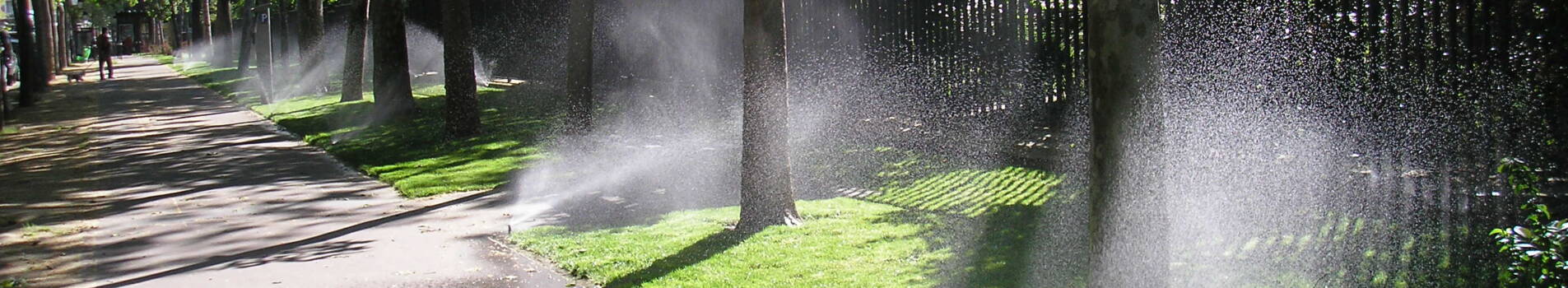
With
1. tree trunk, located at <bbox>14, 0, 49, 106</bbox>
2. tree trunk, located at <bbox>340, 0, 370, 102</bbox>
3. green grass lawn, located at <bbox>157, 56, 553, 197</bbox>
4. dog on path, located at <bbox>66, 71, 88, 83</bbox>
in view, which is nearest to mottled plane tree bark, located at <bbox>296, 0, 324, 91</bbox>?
tree trunk, located at <bbox>340, 0, 370, 102</bbox>

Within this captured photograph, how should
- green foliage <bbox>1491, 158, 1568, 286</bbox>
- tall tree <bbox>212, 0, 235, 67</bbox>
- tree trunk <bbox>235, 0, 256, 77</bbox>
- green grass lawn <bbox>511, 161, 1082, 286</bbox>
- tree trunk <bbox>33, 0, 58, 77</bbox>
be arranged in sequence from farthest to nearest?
tall tree <bbox>212, 0, 235, 67</bbox>
tree trunk <bbox>33, 0, 58, 77</bbox>
tree trunk <bbox>235, 0, 256, 77</bbox>
green grass lawn <bbox>511, 161, 1082, 286</bbox>
green foliage <bbox>1491, 158, 1568, 286</bbox>

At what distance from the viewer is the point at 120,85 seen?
107 feet

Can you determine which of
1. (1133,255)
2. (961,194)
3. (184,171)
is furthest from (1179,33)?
(184,171)

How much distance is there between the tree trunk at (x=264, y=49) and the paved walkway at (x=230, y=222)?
7202 millimetres

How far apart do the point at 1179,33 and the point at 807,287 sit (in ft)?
11.2

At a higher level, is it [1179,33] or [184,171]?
[1179,33]

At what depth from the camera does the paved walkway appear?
729 centimetres

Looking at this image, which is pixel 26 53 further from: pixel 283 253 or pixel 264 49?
pixel 283 253

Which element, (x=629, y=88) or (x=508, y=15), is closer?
(x=629, y=88)

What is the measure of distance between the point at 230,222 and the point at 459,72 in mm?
5525

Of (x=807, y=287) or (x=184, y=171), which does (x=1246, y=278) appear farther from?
(x=184, y=171)

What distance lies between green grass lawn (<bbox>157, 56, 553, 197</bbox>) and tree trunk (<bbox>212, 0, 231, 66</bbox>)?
16.6 metres

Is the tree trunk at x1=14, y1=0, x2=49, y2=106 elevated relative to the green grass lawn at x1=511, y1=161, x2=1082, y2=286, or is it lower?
elevated

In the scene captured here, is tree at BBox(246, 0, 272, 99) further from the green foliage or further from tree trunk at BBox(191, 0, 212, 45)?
the green foliage
